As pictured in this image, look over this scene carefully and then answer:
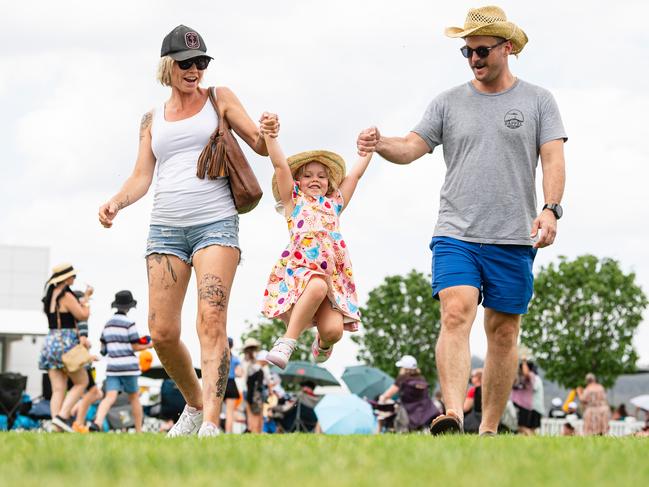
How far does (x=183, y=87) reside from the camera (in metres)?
7.75

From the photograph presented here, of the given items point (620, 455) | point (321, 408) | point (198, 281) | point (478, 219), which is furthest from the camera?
point (321, 408)

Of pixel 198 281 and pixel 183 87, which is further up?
pixel 183 87

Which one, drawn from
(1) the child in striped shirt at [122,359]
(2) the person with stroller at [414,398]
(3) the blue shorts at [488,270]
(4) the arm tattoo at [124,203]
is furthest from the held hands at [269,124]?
(2) the person with stroller at [414,398]

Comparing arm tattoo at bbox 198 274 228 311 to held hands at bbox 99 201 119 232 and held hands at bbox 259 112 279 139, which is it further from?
held hands at bbox 259 112 279 139

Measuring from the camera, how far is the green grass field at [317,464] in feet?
11.8

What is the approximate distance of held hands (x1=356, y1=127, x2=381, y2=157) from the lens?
833cm

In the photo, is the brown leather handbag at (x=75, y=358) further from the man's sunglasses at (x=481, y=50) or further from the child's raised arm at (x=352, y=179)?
the man's sunglasses at (x=481, y=50)

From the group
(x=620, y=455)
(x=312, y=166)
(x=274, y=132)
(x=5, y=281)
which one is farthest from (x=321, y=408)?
(x=5, y=281)

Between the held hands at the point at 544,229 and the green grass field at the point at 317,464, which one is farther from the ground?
the held hands at the point at 544,229

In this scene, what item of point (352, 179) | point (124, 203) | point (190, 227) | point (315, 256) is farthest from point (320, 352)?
point (124, 203)

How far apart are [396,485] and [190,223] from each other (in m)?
4.36

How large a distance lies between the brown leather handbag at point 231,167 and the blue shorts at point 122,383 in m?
8.02

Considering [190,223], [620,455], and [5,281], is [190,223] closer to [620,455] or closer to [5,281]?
[620,455]

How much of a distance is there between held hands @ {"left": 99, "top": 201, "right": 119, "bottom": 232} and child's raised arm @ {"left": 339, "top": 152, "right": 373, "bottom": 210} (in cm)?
202
